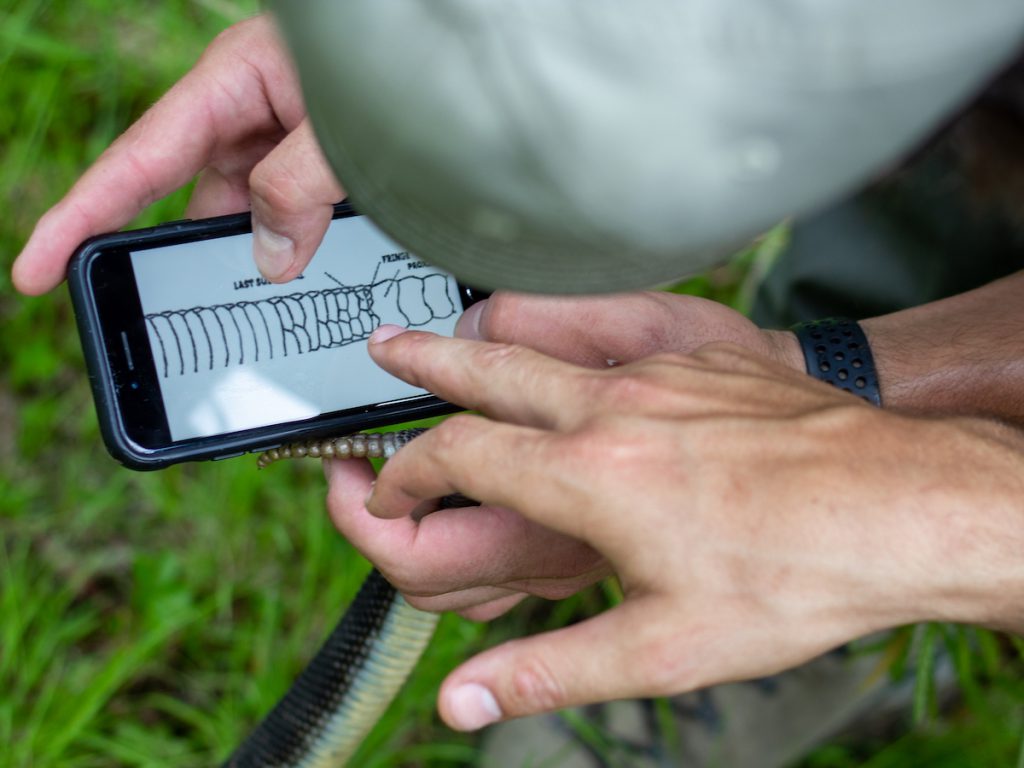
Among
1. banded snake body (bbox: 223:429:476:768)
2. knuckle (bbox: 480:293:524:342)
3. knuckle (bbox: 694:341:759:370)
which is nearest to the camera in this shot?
knuckle (bbox: 694:341:759:370)


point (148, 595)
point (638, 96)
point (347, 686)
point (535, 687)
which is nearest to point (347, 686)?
point (347, 686)

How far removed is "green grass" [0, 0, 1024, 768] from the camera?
5.08ft

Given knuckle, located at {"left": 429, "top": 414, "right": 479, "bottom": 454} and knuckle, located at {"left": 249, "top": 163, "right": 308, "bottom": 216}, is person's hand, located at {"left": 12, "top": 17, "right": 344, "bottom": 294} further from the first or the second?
knuckle, located at {"left": 429, "top": 414, "right": 479, "bottom": 454}

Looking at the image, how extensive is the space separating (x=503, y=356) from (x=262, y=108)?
1.98 ft

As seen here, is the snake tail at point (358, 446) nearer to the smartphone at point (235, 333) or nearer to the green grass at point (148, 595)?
the smartphone at point (235, 333)

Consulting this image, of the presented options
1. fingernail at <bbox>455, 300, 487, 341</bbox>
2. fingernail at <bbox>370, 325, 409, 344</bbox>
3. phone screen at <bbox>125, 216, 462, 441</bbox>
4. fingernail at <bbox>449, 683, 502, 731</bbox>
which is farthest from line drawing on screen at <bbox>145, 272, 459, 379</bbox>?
fingernail at <bbox>449, 683, 502, 731</bbox>

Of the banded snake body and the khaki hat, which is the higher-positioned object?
the khaki hat

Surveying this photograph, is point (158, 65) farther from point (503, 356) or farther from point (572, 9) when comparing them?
point (572, 9)

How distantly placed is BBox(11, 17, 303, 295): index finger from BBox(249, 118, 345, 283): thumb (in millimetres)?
250

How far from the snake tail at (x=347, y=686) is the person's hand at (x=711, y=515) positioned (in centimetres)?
62

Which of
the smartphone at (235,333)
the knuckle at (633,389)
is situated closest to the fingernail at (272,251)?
the smartphone at (235,333)

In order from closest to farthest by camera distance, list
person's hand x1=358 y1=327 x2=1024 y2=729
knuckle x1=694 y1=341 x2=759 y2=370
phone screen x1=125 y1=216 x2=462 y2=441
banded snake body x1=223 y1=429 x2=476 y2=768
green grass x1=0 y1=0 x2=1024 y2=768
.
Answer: person's hand x1=358 y1=327 x2=1024 y2=729 → knuckle x1=694 y1=341 x2=759 y2=370 → phone screen x1=125 y1=216 x2=462 y2=441 → banded snake body x1=223 y1=429 x2=476 y2=768 → green grass x1=0 y1=0 x2=1024 y2=768

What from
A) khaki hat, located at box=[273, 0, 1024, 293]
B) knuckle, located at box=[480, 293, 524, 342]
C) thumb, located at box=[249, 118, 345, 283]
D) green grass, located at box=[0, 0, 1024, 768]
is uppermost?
khaki hat, located at box=[273, 0, 1024, 293]

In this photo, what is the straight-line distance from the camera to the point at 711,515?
636 mm
